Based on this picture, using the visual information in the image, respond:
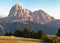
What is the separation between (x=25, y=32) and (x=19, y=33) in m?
3.83

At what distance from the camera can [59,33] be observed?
60.3m

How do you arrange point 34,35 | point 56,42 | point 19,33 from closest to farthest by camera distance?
point 56,42 → point 34,35 → point 19,33

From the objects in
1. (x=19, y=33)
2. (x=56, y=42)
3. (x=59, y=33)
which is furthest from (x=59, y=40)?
(x=19, y=33)

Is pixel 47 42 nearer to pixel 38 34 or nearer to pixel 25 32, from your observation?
pixel 38 34

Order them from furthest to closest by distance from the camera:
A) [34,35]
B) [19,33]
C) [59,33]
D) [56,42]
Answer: [19,33], [34,35], [59,33], [56,42]

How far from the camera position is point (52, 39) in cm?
3912

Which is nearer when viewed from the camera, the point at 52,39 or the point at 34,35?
the point at 52,39

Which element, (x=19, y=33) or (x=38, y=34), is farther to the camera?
(x=19, y=33)

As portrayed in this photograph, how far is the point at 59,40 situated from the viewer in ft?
126

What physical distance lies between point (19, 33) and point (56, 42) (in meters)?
33.7

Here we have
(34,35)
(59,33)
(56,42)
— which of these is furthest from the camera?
(34,35)

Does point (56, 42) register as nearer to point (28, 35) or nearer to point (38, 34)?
point (38, 34)

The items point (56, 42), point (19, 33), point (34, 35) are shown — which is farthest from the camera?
point (19, 33)

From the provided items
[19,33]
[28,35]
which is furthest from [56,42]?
[19,33]
